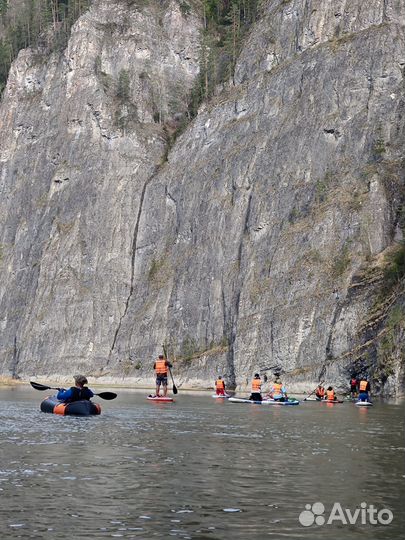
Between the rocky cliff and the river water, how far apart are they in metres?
36.4

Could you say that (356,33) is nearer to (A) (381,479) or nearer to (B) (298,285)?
(B) (298,285)

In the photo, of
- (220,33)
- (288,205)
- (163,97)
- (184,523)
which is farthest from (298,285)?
(184,523)

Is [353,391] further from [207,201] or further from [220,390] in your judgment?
[207,201]

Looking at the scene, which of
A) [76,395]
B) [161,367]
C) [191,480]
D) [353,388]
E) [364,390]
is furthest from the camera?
[353,388]

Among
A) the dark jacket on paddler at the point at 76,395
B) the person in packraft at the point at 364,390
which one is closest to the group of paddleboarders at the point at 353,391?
the person in packraft at the point at 364,390

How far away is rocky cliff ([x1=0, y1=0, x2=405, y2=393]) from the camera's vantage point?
7719 cm

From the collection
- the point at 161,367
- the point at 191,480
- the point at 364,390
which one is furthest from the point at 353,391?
the point at 191,480

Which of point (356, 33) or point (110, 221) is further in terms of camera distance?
point (110, 221)

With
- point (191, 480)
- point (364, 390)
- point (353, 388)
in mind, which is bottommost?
point (191, 480)

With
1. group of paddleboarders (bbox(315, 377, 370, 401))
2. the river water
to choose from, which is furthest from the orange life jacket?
the river water

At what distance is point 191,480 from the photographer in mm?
16562

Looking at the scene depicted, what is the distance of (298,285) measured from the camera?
259ft

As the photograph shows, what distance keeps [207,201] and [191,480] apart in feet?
265

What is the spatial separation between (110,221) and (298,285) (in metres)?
35.2
